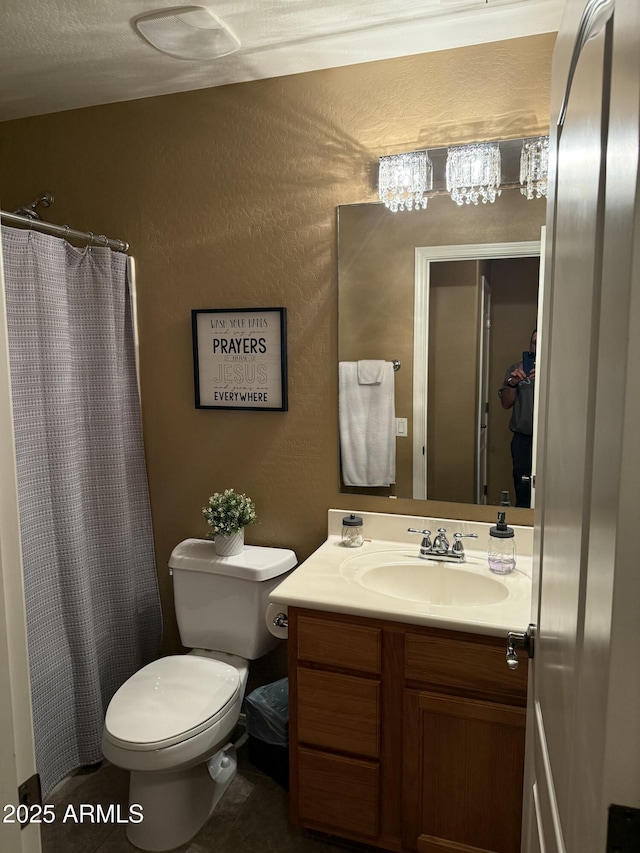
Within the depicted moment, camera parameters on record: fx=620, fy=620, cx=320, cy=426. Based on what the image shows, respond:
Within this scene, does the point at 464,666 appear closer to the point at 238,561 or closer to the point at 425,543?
the point at 425,543

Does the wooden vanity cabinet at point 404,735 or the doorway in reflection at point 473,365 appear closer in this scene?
the wooden vanity cabinet at point 404,735

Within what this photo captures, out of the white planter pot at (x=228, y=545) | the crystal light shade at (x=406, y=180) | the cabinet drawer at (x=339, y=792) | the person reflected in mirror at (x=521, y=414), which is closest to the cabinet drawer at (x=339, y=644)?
the cabinet drawer at (x=339, y=792)

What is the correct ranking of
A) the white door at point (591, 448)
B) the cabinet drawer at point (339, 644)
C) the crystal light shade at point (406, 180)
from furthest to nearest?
1. the crystal light shade at point (406, 180)
2. the cabinet drawer at point (339, 644)
3. the white door at point (591, 448)

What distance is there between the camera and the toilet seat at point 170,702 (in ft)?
5.92

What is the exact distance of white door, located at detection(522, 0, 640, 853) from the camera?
0.53 meters

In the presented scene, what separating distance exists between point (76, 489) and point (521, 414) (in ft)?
5.16

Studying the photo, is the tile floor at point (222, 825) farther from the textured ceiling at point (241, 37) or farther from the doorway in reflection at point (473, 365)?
the textured ceiling at point (241, 37)

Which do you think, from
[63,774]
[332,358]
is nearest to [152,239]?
[332,358]

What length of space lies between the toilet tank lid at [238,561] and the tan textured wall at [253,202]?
0.12 m

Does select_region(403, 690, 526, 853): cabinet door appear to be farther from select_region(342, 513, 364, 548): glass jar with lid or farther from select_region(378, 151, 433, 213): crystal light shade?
select_region(378, 151, 433, 213): crystal light shade

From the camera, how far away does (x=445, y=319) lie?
2.09 m

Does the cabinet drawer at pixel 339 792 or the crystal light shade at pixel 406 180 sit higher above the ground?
the crystal light shade at pixel 406 180

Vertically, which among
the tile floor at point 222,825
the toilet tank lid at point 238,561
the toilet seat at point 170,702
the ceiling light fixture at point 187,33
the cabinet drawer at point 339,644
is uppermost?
the ceiling light fixture at point 187,33

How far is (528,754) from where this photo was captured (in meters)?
1.26
